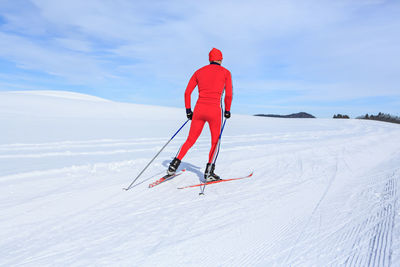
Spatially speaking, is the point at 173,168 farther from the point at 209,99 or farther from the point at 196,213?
the point at 196,213

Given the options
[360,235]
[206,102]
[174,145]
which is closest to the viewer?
[360,235]

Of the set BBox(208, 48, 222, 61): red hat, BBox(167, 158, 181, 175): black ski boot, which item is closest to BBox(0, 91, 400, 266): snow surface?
BBox(167, 158, 181, 175): black ski boot

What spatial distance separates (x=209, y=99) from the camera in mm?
4113

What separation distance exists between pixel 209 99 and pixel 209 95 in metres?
0.06

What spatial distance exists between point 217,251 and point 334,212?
55.8 inches

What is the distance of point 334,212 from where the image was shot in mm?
2719

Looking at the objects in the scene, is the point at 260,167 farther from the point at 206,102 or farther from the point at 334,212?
the point at 334,212

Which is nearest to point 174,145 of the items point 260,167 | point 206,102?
point 260,167

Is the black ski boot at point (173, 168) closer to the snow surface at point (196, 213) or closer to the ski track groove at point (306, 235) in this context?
the snow surface at point (196, 213)

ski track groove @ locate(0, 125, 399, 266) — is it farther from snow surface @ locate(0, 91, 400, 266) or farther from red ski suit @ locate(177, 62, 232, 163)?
red ski suit @ locate(177, 62, 232, 163)

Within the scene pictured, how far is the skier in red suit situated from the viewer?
409 centimetres

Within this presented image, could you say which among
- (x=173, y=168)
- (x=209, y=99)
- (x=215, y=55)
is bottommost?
(x=173, y=168)

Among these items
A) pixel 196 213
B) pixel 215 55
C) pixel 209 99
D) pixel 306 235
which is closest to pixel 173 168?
pixel 209 99

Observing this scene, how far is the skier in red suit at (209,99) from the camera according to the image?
4.09m
